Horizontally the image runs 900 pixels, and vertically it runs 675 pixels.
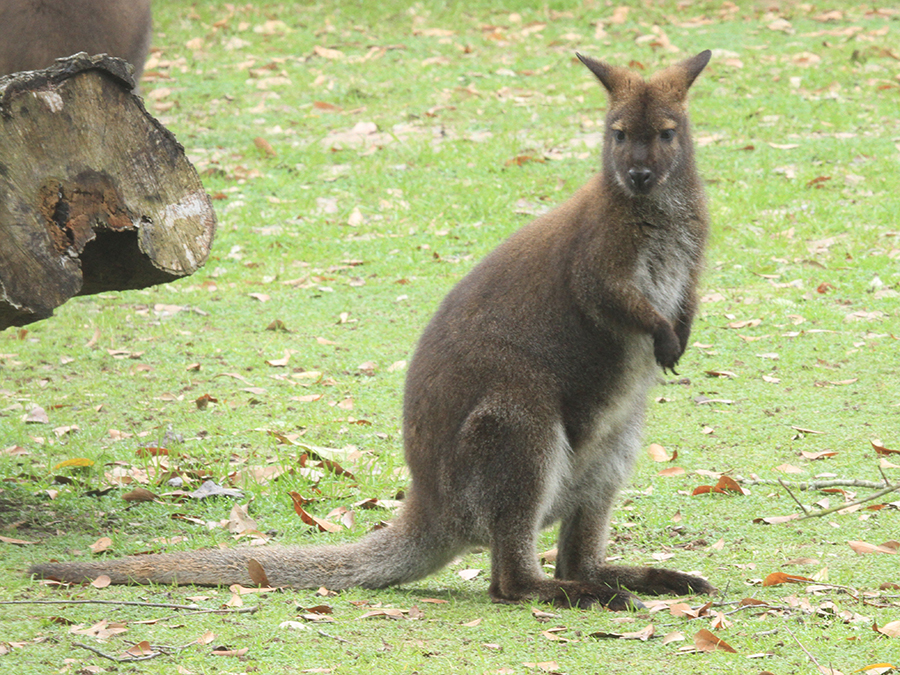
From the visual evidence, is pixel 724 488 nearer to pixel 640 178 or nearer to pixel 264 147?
pixel 640 178

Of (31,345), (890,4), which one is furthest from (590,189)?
(890,4)

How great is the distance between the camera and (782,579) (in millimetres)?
3395

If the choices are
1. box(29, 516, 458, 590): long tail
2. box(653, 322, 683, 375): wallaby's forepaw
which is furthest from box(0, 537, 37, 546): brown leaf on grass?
box(653, 322, 683, 375): wallaby's forepaw

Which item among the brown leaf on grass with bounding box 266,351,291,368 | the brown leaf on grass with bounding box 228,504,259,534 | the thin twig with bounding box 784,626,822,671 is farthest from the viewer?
the brown leaf on grass with bounding box 266,351,291,368

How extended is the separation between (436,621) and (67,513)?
169 cm

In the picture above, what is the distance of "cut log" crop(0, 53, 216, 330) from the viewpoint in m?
3.09

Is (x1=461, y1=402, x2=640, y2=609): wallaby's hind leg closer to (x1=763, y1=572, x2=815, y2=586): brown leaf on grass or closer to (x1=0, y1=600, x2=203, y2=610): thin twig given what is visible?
(x1=763, y1=572, x2=815, y2=586): brown leaf on grass

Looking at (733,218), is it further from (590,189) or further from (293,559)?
(293,559)

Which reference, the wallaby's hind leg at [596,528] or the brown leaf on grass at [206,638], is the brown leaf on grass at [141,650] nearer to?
the brown leaf on grass at [206,638]

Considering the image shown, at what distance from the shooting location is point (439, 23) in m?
12.3

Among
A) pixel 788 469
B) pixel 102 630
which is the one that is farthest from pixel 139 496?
pixel 788 469

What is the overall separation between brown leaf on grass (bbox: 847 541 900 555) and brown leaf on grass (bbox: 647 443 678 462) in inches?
46.2

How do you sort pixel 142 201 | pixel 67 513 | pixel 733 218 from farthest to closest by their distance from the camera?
pixel 733 218 < pixel 67 513 < pixel 142 201

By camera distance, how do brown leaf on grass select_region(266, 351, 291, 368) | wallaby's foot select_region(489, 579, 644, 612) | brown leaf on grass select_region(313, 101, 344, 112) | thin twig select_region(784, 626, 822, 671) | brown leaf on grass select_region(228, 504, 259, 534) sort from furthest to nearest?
1. brown leaf on grass select_region(313, 101, 344, 112)
2. brown leaf on grass select_region(266, 351, 291, 368)
3. brown leaf on grass select_region(228, 504, 259, 534)
4. wallaby's foot select_region(489, 579, 644, 612)
5. thin twig select_region(784, 626, 822, 671)
